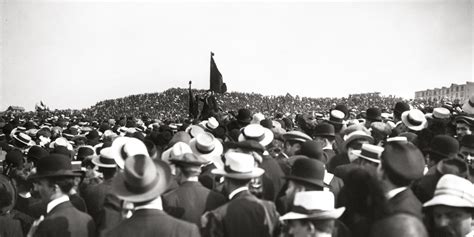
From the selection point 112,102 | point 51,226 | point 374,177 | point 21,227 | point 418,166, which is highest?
point 418,166

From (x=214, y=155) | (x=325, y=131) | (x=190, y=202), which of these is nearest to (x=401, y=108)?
(x=325, y=131)

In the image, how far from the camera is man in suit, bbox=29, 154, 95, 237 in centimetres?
405

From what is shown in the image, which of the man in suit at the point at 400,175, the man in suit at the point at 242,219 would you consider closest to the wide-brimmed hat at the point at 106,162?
the man in suit at the point at 242,219

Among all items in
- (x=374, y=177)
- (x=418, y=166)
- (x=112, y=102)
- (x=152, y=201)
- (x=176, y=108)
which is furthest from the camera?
(x=112, y=102)

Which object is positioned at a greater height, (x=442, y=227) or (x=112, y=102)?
(x=442, y=227)

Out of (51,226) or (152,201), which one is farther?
(51,226)

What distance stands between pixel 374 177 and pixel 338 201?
23.5 inches

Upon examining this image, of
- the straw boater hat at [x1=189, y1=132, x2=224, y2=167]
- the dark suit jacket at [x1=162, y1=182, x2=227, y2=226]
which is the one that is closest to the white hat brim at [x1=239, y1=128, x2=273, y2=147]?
the straw boater hat at [x1=189, y1=132, x2=224, y2=167]

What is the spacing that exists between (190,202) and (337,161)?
2.62 metres

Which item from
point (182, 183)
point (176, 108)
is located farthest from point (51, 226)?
A: point (176, 108)

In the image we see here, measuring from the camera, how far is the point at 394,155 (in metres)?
3.85

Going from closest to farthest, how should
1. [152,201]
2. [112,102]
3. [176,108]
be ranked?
[152,201] → [176,108] → [112,102]

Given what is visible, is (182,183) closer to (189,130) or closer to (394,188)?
(394,188)

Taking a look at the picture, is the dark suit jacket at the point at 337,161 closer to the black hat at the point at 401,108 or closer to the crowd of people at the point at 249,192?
the crowd of people at the point at 249,192
